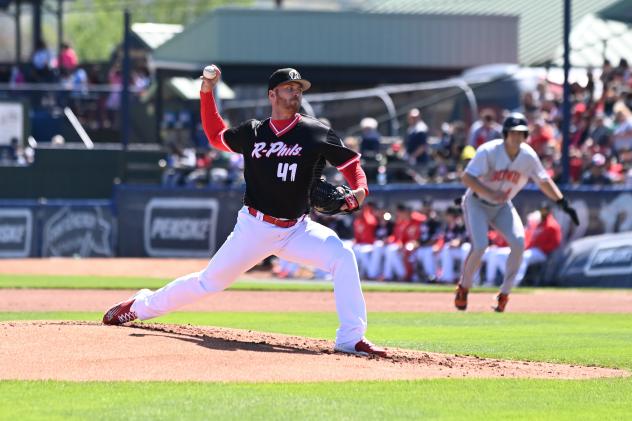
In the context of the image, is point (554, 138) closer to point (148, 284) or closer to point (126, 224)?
point (148, 284)

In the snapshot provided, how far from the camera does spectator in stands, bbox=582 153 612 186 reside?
868 inches

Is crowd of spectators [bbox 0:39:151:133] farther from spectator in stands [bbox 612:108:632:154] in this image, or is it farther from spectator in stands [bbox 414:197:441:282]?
spectator in stands [bbox 612:108:632:154]

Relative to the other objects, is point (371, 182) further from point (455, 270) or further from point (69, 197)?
point (69, 197)

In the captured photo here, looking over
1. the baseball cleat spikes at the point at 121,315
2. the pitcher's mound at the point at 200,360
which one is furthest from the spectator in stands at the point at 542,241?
the baseball cleat spikes at the point at 121,315

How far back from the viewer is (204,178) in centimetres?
2816

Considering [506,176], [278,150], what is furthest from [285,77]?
[506,176]

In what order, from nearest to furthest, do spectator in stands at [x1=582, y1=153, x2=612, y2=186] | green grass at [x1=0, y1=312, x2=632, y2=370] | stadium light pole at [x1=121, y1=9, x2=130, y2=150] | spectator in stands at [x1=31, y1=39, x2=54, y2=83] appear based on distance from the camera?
1. green grass at [x1=0, y1=312, x2=632, y2=370]
2. spectator in stands at [x1=582, y1=153, x2=612, y2=186]
3. stadium light pole at [x1=121, y1=9, x2=130, y2=150]
4. spectator in stands at [x1=31, y1=39, x2=54, y2=83]

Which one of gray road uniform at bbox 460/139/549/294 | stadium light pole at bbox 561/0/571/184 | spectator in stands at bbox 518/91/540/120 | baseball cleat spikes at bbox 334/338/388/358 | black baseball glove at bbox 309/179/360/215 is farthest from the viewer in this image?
spectator in stands at bbox 518/91/540/120

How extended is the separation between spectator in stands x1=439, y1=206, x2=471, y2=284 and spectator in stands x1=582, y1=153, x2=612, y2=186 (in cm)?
221

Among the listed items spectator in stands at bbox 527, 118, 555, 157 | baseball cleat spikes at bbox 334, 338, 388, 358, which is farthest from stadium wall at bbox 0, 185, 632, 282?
baseball cleat spikes at bbox 334, 338, 388, 358

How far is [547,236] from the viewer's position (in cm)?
2125

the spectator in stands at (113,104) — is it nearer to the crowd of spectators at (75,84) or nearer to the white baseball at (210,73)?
the crowd of spectators at (75,84)

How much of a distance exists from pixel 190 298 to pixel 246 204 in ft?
2.64

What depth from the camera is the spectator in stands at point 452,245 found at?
72.7 feet
